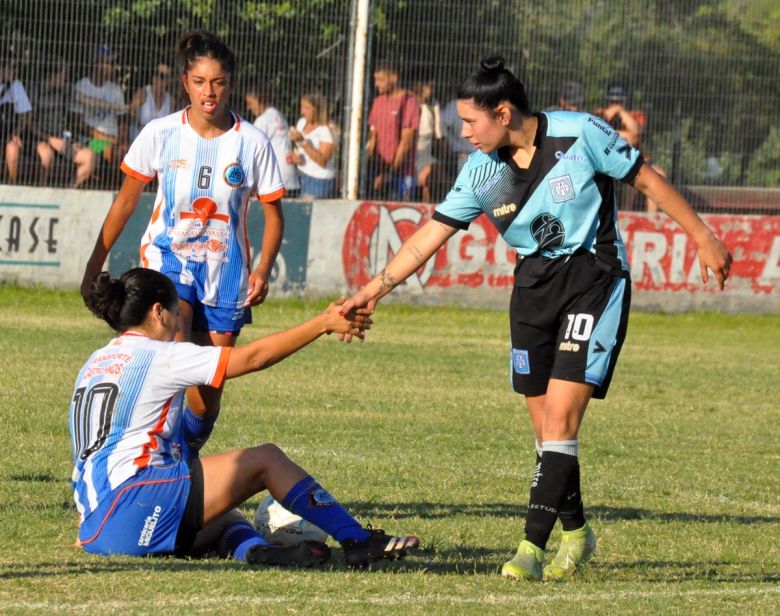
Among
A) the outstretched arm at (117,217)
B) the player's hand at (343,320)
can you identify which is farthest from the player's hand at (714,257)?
the outstretched arm at (117,217)

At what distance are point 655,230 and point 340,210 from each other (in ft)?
13.2

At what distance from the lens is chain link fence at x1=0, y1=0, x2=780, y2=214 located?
57.6ft

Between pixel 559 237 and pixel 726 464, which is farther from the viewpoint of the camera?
pixel 726 464

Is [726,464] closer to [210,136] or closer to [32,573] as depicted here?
[210,136]

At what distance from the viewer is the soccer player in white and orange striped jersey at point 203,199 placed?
716 cm

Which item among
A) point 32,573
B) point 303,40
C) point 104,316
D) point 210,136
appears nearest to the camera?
point 32,573

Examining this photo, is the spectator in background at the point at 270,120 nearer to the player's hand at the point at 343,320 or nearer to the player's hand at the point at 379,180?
the player's hand at the point at 379,180

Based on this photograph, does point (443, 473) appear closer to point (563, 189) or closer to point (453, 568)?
point (453, 568)

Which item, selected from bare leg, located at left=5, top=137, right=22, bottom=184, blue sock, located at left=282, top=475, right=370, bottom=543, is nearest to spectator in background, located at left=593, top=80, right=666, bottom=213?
bare leg, located at left=5, top=137, right=22, bottom=184

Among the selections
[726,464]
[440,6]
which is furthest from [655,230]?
[726,464]

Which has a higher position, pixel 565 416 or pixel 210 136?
pixel 210 136

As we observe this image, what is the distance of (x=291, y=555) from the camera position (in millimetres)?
5875

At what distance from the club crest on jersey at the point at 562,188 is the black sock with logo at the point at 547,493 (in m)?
1.05

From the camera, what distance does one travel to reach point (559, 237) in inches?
239
